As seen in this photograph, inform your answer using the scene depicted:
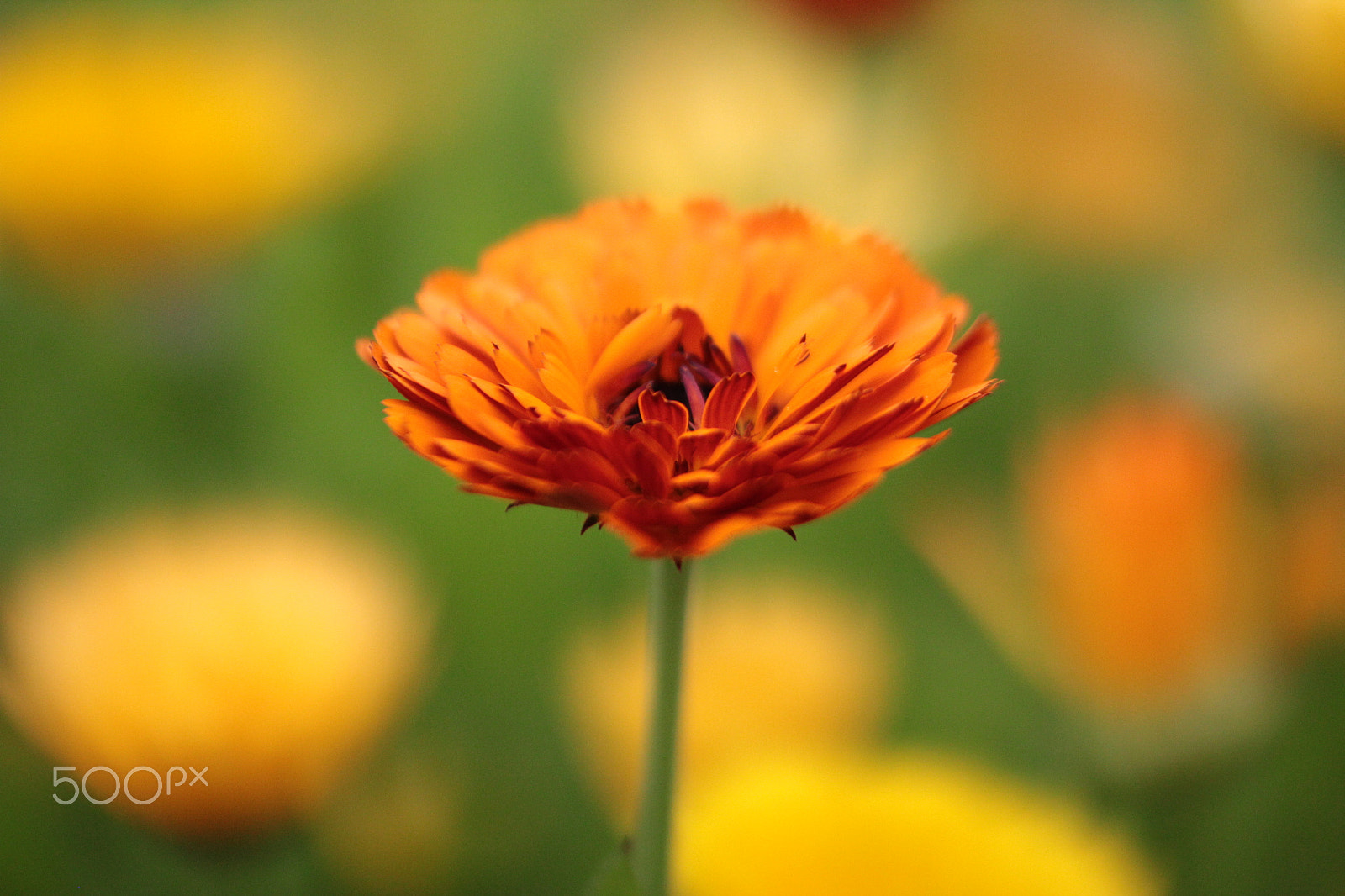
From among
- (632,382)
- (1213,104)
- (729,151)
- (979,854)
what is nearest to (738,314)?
(632,382)

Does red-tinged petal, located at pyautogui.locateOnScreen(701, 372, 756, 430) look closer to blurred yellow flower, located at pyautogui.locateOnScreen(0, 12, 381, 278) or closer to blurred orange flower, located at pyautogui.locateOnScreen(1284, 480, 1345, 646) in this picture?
blurred orange flower, located at pyautogui.locateOnScreen(1284, 480, 1345, 646)

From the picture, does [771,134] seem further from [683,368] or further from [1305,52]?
[683,368]

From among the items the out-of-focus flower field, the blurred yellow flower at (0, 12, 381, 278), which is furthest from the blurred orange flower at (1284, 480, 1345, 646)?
the blurred yellow flower at (0, 12, 381, 278)

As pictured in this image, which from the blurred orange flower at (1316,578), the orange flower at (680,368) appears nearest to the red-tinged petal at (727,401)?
the orange flower at (680,368)

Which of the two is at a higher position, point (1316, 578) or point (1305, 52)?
point (1305, 52)

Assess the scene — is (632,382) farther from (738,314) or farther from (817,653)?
(817,653)

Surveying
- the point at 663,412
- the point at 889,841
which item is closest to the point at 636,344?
the point at 663,412
